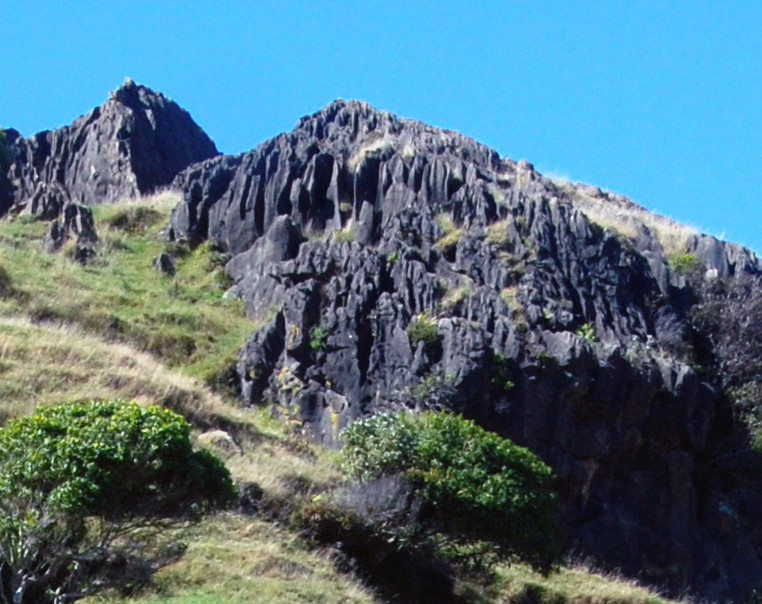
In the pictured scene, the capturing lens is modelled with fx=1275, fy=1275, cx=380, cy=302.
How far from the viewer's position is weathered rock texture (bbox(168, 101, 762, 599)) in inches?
950

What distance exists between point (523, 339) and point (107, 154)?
79.5 feet

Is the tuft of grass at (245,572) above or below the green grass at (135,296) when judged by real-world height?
below

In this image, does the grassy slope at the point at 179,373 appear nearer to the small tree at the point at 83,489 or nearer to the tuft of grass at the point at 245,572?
the tuft of grass at the point at 245,572

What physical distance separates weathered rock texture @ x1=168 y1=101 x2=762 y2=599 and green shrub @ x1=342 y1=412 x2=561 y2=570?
12.1 ft

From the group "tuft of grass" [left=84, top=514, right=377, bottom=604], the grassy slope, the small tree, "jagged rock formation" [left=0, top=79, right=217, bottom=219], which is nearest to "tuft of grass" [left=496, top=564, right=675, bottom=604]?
the grassy slope

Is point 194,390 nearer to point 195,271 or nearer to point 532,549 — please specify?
point 532,549

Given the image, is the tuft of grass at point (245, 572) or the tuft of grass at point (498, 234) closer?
the tuft of grass at point (245, 572)

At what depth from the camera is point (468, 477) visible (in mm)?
18922

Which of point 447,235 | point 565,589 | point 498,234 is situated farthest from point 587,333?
point 565,589

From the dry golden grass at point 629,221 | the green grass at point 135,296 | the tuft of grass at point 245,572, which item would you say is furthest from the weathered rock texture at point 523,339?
the tuft of grass at point 245,572

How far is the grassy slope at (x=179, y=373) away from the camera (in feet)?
56.3

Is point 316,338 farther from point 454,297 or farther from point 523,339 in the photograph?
point 523,339

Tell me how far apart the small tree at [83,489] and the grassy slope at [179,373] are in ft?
3.12

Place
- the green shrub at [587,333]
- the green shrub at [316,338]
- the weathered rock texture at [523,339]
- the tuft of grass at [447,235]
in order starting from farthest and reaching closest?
the tuft of grass at [447,235], the green shrub at [587,333], the green shrub at [316,338], the weathered rock texture at [523,339]
